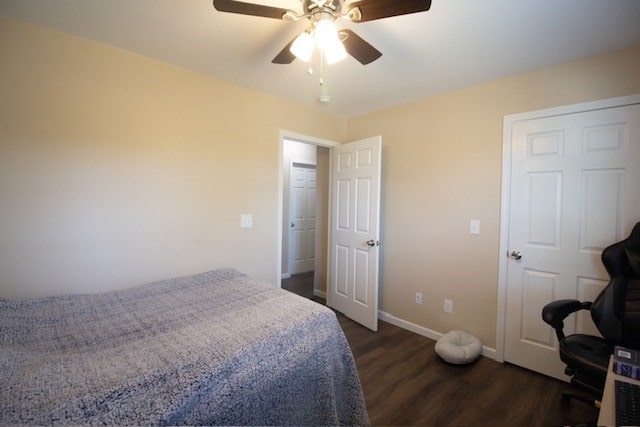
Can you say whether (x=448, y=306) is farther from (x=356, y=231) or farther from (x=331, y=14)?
(x=331, y=14)

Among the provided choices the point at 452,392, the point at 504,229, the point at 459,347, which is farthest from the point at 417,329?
the point at 504,229

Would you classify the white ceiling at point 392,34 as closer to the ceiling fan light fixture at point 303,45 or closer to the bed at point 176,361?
the ceiling fan light fixture at point 303,45

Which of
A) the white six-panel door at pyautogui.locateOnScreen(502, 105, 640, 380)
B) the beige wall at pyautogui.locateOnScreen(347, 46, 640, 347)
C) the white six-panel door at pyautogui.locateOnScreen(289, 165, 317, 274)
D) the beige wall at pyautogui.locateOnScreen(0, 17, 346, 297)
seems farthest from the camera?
the white six-panel door at pyautogui.locateOnScreen(289, 165, 317, 274)

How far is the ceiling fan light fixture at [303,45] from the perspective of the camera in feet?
4.56

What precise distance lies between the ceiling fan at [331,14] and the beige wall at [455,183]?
1.45 m

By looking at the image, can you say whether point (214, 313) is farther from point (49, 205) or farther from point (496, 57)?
point (496, 57)

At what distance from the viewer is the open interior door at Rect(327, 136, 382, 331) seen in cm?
281

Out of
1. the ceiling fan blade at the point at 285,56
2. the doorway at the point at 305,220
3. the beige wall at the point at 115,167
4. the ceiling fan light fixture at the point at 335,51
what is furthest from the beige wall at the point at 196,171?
the ceiling fan light fixture at the point at 335,51

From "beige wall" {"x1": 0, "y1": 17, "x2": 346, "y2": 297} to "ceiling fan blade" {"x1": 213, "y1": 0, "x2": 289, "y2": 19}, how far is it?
1.23 m

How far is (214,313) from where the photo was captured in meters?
1.44

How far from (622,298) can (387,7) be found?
2097 mm

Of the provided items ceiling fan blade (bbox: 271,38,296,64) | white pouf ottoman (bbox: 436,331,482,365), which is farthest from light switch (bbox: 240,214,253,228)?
white pouf ottoman (bbox: 436,331,482,365)

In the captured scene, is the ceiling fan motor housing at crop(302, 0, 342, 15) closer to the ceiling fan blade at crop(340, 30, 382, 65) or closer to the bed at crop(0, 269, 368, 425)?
the ceiling fan blade at crop(340, 30, 382, 65)

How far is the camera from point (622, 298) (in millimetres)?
1581
